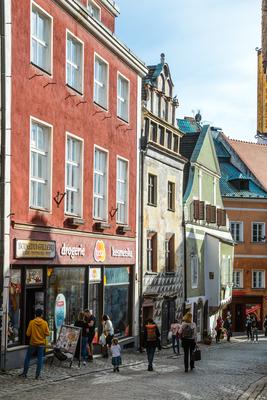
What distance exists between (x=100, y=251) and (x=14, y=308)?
7.26 meters

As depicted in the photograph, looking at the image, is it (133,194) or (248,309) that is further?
(248,309)

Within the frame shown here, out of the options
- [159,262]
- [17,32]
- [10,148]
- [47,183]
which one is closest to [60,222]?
[47,183]

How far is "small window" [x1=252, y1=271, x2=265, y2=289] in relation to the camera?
62953 mm

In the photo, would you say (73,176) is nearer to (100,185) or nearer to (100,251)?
(100,185)

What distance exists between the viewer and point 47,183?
2348cm

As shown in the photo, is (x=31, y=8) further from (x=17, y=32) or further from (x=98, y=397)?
(x=98, y=397)

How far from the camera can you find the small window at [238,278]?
205 feet

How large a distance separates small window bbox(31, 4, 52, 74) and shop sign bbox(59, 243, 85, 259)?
517 centimetres

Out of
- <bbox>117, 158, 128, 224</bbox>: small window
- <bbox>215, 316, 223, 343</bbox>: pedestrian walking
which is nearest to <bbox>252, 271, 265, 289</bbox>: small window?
<bbox>215, 316, 223, 343</bbox>: pedestrian walking

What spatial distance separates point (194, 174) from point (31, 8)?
22486mm

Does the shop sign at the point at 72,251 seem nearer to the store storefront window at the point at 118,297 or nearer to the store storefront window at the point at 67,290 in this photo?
the store storefront window at the point at 67,290

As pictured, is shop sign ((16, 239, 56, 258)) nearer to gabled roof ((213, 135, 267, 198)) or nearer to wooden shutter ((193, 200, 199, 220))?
wooden shutter ((193, 200, 199, 220))

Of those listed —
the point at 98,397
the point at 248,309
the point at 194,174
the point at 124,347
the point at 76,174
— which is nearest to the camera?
the point at 98,397

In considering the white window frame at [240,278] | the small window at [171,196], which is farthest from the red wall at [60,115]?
the white window frame at [240,278]
